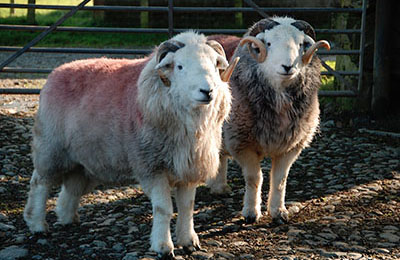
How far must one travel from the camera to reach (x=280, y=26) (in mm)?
5066

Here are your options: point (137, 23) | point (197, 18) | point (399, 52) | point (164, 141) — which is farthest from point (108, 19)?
point (164, 141)

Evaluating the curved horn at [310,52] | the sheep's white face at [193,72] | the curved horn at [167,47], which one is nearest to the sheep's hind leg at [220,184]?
the curved horn at [310,52]

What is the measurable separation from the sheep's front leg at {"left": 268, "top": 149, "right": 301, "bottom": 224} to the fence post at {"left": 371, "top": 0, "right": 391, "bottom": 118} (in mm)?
3876

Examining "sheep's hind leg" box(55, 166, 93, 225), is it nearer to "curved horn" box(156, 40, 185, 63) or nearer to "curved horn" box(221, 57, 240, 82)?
"curved horn" box(156, 40, 185, 63)

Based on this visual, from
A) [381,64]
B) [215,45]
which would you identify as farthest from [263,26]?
[381,64]

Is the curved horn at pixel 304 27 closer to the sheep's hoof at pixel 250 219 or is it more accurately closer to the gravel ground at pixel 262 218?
the gravel ground at pixel 262 218

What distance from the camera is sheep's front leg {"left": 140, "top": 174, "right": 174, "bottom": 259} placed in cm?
417

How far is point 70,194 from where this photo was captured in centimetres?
505

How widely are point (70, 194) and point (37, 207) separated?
1.11 feet

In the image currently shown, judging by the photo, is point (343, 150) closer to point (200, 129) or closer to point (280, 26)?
point (280, 26)

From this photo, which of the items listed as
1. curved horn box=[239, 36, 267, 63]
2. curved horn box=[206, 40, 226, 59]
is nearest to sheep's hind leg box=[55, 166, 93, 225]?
curved horn box=[206, 40, 226, 59]

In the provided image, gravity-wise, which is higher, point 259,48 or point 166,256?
point 259,48

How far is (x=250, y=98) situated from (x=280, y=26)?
681 mm

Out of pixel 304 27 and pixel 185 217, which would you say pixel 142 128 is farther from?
pixel 304 27
